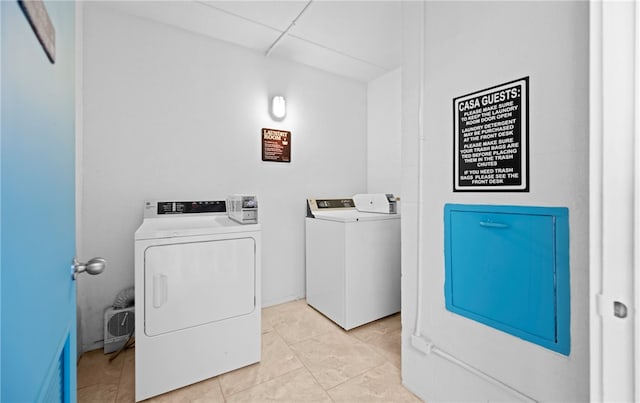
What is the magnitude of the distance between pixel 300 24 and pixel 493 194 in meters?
1.93

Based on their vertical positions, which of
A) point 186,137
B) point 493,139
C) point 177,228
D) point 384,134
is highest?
point 384,134

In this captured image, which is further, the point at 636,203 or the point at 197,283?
the point at 197,283

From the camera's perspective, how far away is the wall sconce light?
105 inches

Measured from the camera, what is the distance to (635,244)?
2.24ft

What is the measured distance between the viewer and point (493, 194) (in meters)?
1.20

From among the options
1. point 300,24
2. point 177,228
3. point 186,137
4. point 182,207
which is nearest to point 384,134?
point 300,24

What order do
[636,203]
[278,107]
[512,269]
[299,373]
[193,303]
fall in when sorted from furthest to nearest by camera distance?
1. [278,107]
2. [299,373]
3. [193,303]
4. [512,269]
5. [636,203]

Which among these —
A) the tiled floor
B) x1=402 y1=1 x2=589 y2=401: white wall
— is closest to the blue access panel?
x1=402 y1=1 x2=589 y2=401: white wall

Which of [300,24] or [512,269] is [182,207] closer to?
[300,24]

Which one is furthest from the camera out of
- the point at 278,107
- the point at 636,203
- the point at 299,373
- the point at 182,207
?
the point at 278,107

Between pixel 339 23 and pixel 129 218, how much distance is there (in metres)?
2.21

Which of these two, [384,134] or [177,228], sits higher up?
[384,134]

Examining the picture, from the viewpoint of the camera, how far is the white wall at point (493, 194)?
0.97 m

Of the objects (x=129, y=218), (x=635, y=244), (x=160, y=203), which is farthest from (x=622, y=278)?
(x=129, y=218)
